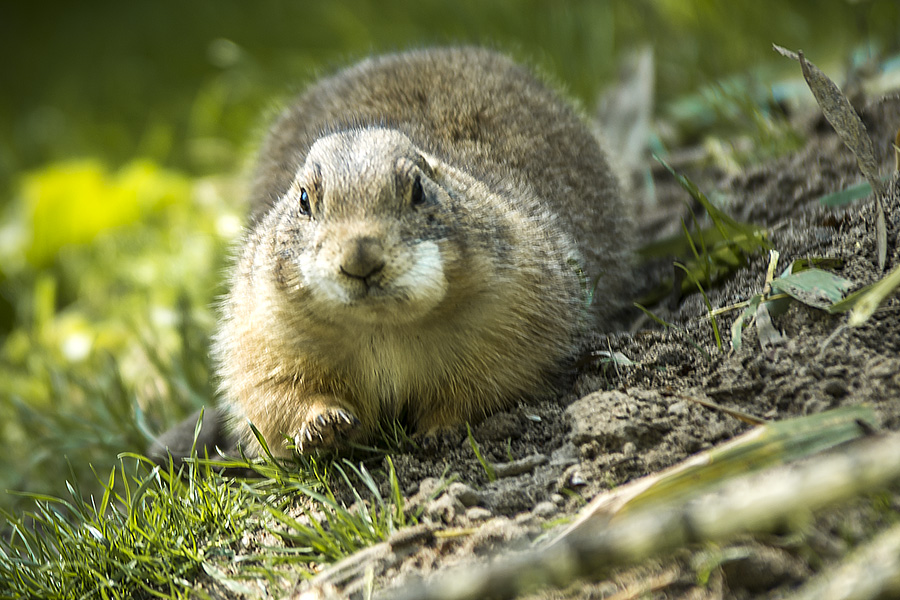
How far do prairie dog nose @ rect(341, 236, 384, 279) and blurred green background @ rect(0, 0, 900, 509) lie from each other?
188 cm

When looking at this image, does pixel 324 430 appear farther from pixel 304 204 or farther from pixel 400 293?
pixel 304 204

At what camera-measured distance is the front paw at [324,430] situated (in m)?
3.04

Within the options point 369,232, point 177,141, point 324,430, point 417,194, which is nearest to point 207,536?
point 324,430

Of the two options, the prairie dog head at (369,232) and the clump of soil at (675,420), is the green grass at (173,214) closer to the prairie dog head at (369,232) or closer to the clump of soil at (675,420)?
the clump of soil at (675,420)

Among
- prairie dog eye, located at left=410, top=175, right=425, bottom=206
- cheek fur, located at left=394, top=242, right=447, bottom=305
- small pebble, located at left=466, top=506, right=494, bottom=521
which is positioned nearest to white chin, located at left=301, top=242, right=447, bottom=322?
cheek fur, located at left=394, top=242, right=447, bottom=305

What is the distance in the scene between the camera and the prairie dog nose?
8.71 ft

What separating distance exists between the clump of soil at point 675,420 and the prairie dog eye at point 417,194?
87cm

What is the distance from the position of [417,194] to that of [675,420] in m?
1.18

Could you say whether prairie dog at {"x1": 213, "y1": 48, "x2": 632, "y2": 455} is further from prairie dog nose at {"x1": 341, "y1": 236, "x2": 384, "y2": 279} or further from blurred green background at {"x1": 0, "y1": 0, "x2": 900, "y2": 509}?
blurred green background at {"x1": 0, "y1": 0, "x2": 900, "y2": 509}

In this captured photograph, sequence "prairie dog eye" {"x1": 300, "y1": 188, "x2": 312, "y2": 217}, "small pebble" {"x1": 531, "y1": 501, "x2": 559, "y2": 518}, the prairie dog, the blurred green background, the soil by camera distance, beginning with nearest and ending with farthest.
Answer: the soil < "small pebble" {"x1": 531, "y1": 501, "x2": 559, "y2": 518} < the prairie dog < "prairie dog eye" {"x1": 300, "y1": 188, "x2": 312, "y2": 217} < the blurred green background

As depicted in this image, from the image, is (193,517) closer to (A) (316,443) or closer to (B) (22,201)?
(A) (316,443)

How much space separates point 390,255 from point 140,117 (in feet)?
22.4

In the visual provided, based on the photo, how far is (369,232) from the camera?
8.97 feet

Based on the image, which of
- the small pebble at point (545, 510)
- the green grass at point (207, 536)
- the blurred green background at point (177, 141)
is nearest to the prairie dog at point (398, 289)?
the green grass at point (207, 536)
